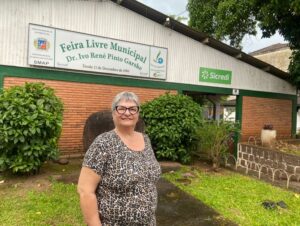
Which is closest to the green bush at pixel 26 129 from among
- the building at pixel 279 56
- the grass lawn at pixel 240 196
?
the grass lawn at pixel 240 196

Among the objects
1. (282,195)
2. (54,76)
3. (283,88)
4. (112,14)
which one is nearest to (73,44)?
(54,76)

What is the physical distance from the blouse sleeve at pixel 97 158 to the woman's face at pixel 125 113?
238mm

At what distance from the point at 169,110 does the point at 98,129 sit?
2.13m

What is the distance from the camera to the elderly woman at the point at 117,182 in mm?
2031

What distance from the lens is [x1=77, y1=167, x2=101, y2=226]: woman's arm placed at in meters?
2.00

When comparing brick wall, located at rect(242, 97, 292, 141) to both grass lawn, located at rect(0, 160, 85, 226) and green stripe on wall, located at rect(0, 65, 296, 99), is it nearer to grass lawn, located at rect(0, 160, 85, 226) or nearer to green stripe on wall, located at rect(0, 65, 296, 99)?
green stripe on wall, located at rect(0, 65, 296, 99)

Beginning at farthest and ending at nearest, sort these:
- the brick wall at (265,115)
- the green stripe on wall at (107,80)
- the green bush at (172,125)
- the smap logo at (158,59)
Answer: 1. the brick wall at (265,115)
2. the smap logo at (158,59)
3. the green bush at (172,125)
4. the green stripe on wall at (107,80)

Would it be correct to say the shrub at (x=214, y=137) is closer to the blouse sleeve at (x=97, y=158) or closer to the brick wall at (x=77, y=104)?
the brick wall at (x=77, y=104)

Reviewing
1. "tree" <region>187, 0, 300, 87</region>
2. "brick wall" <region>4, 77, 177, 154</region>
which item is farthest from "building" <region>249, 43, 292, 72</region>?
"brick wall" <region>4, 77, 177, 154</region>

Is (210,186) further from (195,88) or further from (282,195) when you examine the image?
(195,88)

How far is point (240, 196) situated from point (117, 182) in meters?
5.00

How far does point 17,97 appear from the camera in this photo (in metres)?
6.37

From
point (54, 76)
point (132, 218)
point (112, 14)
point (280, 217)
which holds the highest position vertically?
point (112, 14)

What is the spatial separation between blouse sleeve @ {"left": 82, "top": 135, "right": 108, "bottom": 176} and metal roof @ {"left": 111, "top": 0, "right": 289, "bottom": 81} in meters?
8.45
